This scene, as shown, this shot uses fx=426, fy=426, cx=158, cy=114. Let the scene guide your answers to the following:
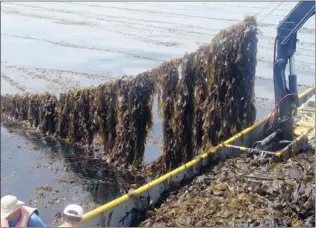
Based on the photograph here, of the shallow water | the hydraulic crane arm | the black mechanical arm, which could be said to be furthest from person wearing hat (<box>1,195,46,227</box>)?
the hydraulic crane arm

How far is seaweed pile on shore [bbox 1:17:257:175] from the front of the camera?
10414 mm

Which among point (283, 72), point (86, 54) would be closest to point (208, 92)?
point (283, 72)

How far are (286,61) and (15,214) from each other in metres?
7.70

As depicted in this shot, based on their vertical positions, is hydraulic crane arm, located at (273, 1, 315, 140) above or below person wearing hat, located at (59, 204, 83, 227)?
above

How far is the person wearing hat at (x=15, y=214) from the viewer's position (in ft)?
16.0

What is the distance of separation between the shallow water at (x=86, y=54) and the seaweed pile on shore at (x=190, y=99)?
1.35 metres

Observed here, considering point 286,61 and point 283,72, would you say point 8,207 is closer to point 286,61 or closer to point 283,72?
point 283,72

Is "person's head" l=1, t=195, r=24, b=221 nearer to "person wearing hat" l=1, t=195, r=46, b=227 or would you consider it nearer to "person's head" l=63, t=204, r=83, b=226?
"person wearing hat" l=1, t=195, r=46, b=227

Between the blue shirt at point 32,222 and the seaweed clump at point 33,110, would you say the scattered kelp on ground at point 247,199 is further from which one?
the seaweed clump at point 33,110

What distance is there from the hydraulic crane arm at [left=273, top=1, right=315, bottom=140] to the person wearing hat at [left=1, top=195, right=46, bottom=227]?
714cm

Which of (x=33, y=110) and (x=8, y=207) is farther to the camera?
(x=33, y=110)

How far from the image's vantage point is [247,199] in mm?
7711

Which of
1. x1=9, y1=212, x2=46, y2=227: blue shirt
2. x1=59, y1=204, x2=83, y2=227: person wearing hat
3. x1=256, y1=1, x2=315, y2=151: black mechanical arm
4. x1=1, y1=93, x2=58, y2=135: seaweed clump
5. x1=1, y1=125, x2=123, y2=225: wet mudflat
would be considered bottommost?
x1=1, y1=125, x2=123, y2=225: wet mudflat

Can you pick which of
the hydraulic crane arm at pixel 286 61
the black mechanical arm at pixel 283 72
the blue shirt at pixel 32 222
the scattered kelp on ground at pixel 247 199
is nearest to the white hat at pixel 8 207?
the blue shirt at pixel 32 222
